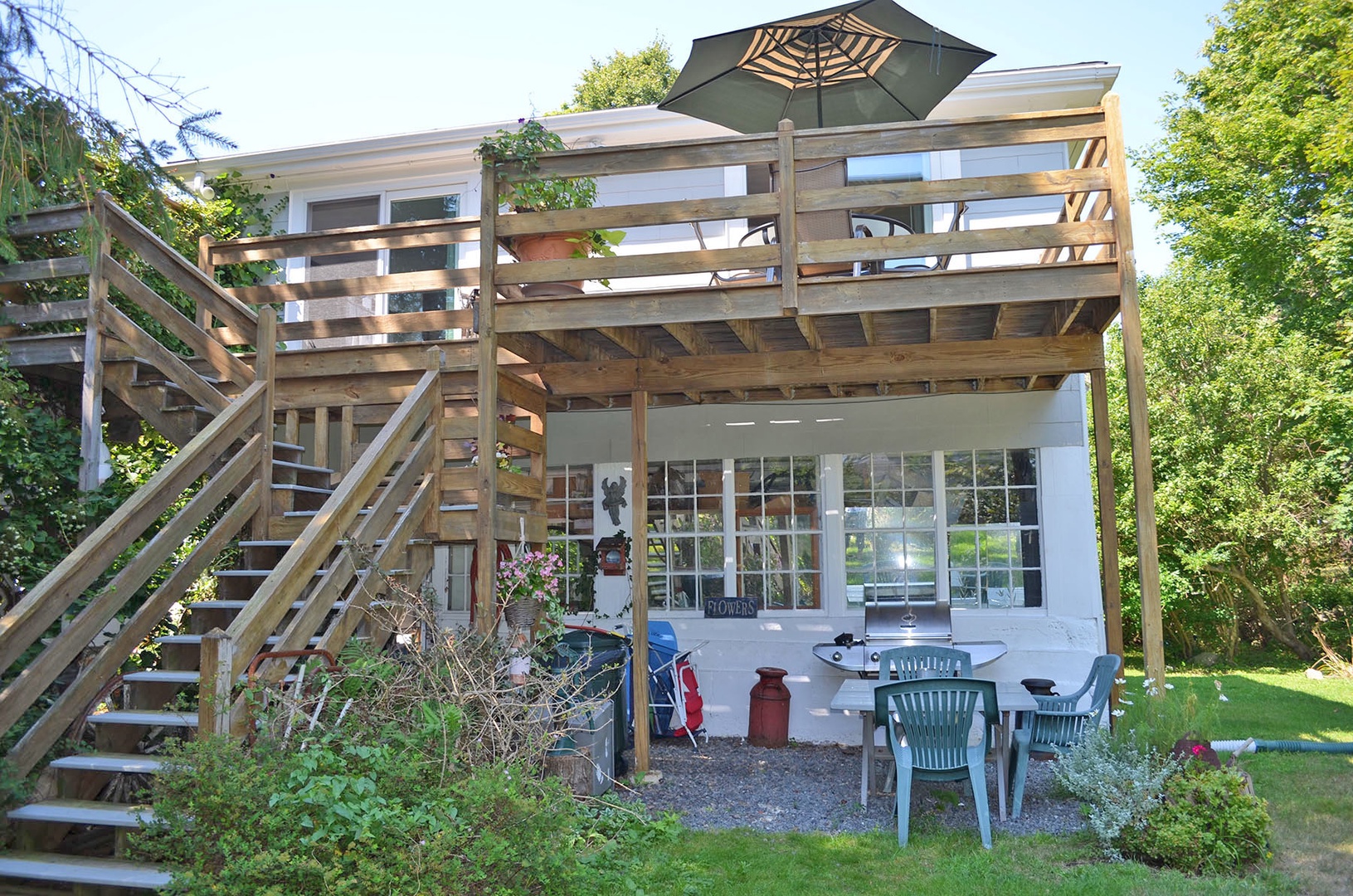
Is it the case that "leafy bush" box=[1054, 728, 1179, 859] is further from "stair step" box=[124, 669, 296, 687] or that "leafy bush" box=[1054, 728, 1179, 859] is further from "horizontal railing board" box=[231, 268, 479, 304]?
"horizontal railing board" box=[231, 268, 479, 304]

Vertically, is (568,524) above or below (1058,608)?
above

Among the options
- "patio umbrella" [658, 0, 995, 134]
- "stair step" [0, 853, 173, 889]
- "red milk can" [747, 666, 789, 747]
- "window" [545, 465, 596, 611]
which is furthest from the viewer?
"window" [545, 465, 596, 611]

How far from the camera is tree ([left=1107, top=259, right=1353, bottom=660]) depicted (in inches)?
567

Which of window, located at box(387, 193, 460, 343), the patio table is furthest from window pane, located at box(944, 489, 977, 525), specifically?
window, located at box(387, 193, 460, 343)

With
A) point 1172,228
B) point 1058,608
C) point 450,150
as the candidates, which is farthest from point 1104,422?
point 1172,228

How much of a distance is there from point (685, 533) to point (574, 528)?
1072 mm

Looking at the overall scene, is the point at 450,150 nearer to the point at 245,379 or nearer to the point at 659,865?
the point at 245,379

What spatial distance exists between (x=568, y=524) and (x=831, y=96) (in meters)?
4.44

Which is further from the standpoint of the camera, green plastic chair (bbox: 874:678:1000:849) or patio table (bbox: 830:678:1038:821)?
patio table (bbox: 830:678:1038:821)

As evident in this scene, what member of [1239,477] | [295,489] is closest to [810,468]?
[295,489]

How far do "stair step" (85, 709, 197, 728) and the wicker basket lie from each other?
1814mm

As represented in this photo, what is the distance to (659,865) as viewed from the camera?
4668 mm

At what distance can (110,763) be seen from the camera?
4.26 m

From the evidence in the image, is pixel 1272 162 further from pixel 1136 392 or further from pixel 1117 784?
pixel 1117 784
